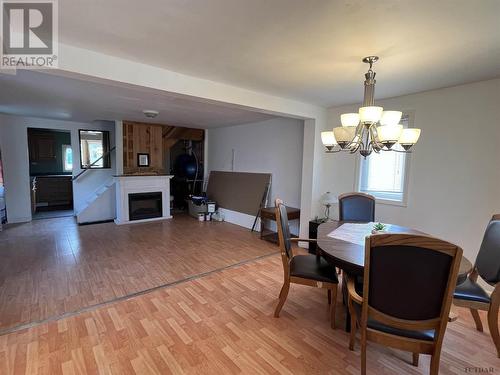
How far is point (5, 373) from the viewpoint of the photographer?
162 cm

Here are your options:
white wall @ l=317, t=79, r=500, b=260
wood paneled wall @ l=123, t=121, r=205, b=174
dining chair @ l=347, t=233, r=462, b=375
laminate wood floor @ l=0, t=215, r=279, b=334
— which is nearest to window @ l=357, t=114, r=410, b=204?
white wall @ l=317, t=79, r=500, b=260

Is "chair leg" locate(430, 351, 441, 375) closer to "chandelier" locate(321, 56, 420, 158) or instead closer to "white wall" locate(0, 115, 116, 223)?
"chandelier" locate(321, 56, 420, 158)

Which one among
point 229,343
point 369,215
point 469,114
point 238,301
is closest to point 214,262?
point 238,301

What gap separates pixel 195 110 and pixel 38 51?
8.07 ft

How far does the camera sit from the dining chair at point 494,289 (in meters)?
1.76

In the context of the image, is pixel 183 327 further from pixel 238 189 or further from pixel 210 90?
pixel 238 189

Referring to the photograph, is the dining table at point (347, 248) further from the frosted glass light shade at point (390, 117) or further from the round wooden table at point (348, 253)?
the frosted glass light shade at point (390, 117)

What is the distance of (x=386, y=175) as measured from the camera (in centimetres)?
346

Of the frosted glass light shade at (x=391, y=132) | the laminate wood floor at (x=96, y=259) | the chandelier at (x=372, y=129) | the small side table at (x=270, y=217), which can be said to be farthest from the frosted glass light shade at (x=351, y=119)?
the laminate wood floor at (x=96, y=259)

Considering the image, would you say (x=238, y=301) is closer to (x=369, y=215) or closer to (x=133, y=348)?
(x=133, y=348)

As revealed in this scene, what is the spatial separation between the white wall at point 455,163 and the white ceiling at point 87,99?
2.43 metres

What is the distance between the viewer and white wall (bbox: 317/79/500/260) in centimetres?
257

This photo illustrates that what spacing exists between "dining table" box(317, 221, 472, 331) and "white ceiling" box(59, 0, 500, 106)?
5.01ft

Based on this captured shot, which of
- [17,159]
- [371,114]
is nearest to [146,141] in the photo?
[17,159]
